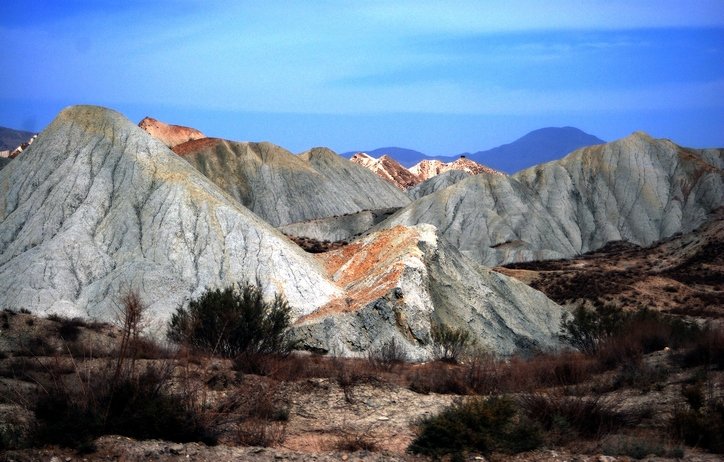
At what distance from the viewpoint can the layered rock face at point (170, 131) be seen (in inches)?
5812

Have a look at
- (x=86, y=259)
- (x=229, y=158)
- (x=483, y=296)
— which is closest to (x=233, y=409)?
(x=483, y=296)

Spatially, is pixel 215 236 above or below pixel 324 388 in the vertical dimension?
above

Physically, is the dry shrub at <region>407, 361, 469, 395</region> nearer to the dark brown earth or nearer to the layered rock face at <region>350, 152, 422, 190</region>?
the dark brown earth

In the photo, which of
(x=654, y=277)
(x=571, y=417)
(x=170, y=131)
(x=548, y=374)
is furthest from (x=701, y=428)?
(x=170, y=131)

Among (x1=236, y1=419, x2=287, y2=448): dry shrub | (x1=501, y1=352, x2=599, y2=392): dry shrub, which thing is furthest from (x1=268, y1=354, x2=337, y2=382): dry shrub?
(x1=501, y1=352, x2=599, y2=392): dry shrub

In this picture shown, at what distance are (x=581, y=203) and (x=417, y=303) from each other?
3632 inches

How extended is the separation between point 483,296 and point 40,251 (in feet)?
79.3

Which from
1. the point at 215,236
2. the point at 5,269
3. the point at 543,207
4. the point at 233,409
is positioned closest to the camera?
the point at 233,409

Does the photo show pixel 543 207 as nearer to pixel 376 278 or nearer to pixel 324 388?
pixel 376 278

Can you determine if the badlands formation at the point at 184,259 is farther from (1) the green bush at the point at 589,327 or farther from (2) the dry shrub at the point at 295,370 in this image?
(2) the dry shrub at the point at 295,370

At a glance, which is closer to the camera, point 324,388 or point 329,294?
point 324,388

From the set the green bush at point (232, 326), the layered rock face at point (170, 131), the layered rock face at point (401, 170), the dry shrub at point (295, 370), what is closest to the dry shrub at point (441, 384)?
the dry shrub at point (295, 370)

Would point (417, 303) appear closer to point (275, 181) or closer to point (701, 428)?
point (701, 428)

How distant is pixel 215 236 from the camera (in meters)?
42.7
